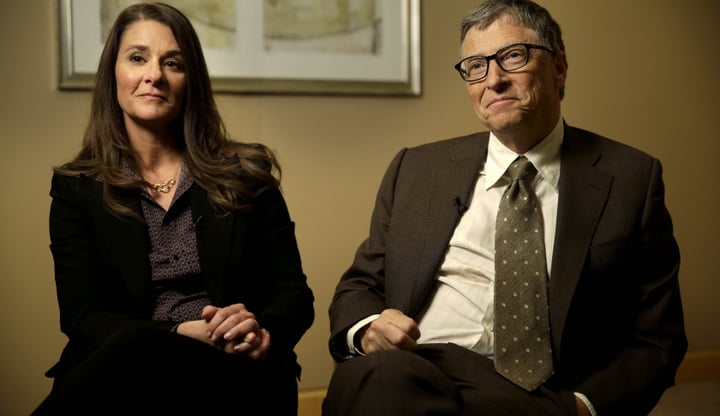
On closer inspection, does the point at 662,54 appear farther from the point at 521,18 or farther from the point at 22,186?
the point at 22,186

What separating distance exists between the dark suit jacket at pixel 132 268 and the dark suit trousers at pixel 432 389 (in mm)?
363

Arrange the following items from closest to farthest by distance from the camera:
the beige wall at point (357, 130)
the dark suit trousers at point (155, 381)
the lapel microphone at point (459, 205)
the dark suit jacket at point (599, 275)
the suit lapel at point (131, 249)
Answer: the dark suit trousers at point (155, 381), the dark suit jacket at point (599, 275), the suit lapel at point (131, 249), the lapel microphone at point (459, 205), the beige wall at point (357, 130)

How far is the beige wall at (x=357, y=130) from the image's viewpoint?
9.68 feet

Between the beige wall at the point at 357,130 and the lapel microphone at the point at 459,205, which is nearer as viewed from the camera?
the lapel microphone at the point at 459,205

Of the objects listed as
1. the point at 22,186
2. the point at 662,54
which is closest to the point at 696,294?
the point at 662,54

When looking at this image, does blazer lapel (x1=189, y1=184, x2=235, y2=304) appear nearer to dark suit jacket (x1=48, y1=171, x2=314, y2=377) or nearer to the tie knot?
dark suit jacket (x1=48, y1=171, x2=314, y2=377)

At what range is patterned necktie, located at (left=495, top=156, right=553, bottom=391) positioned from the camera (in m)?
1.93

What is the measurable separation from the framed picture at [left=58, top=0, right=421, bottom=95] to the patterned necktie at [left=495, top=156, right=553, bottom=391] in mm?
1300

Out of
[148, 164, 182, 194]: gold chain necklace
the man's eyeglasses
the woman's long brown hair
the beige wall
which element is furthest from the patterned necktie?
the beige wall

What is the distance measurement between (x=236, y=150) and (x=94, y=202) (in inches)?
17.4

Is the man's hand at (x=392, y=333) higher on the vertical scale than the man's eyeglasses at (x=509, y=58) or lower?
lower

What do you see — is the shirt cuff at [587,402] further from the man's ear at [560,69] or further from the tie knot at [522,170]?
the man's ear at [560,69]

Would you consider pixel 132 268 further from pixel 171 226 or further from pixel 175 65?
pixel 175 65

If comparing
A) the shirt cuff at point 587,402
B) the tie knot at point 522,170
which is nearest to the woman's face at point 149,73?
the tie knot at point 522,170
